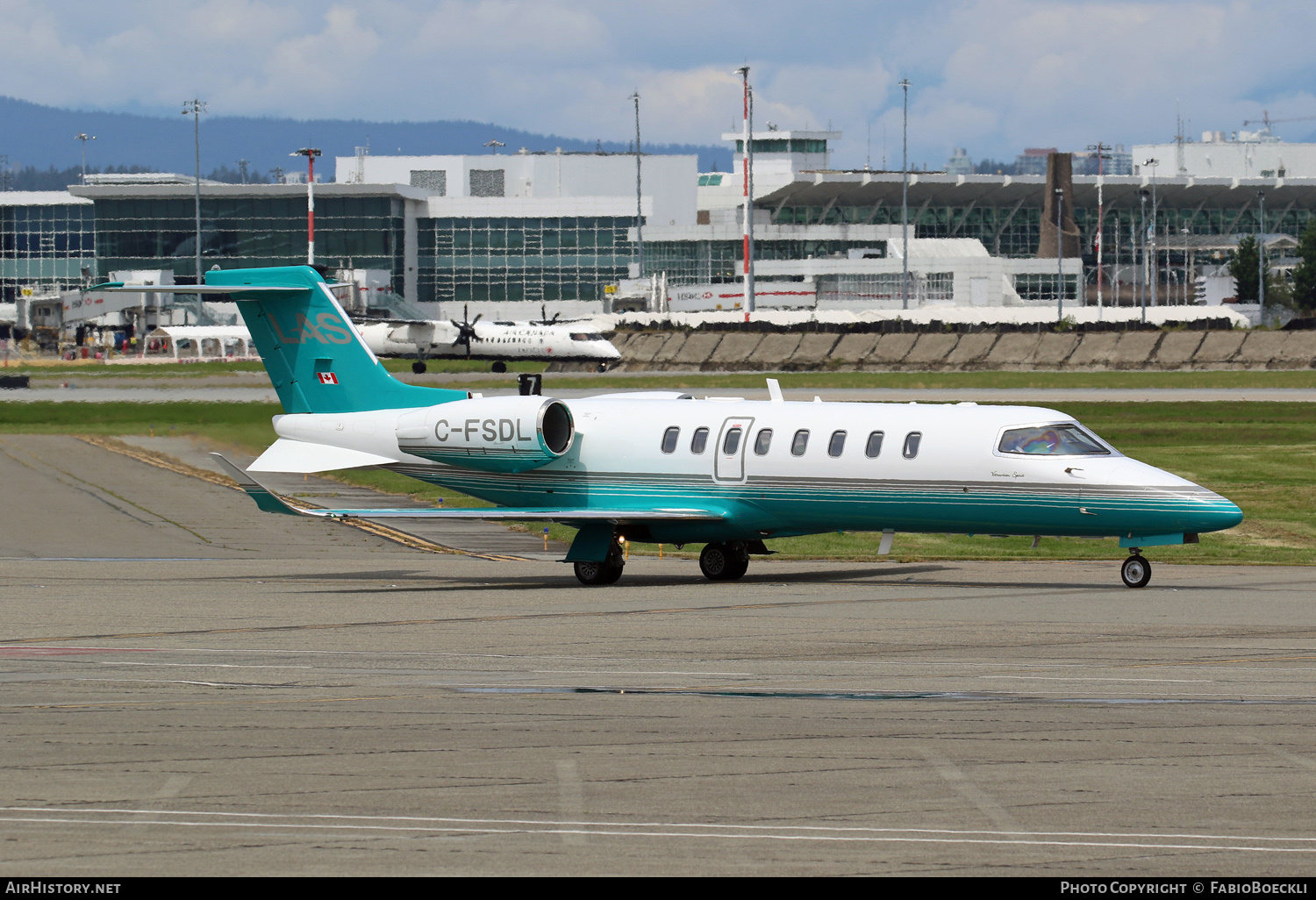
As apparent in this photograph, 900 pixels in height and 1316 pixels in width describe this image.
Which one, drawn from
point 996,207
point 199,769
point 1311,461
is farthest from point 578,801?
point 996,207

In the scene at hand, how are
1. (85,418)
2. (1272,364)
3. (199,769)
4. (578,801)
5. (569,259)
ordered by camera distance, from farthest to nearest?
1. (569,259)
2. (1272,364)
3. (85,418)
4. (199,769)
5. (578,801)

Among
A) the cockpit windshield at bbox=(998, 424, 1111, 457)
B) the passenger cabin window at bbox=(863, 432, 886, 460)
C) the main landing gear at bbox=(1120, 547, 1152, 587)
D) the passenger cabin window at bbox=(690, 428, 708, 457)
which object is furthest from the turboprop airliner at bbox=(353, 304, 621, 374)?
the main landing gear at bbox=(1120, 547, 1152, 587)

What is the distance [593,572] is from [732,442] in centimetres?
331

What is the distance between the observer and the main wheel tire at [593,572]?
2595cm

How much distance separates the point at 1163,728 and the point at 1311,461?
31.6 meters

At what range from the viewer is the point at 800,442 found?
83.2ft

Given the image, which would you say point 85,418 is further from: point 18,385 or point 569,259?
point 569,259

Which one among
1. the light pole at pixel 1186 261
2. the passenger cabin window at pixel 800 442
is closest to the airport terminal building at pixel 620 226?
the light pole at pixel 1186 261

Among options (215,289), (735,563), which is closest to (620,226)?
(215,289)

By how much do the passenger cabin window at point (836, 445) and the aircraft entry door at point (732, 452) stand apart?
148 cm

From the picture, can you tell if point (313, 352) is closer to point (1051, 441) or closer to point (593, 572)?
point (593, 572)

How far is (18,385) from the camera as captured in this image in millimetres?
83750

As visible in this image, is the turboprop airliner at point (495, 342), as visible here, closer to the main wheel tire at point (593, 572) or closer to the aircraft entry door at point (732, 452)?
the main wheel tire at point (593, 572)

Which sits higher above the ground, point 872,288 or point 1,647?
point 872,288
